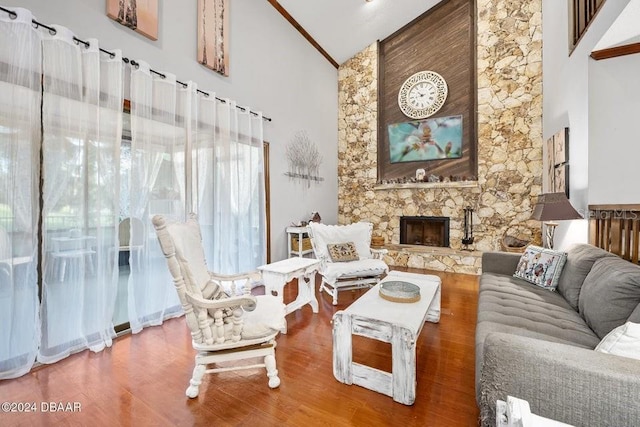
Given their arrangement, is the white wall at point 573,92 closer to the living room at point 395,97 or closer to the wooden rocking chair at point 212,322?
the living room at point 395,97

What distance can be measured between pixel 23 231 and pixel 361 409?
2446mm

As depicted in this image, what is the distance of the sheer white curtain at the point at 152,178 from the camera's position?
2.47 meters

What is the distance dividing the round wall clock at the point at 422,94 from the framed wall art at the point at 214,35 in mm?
3586

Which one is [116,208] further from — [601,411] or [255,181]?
[601,411]

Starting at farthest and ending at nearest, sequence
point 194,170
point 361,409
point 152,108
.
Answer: point 194,170
point 152,108
point 361,409

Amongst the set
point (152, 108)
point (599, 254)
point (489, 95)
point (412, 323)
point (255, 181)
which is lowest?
point (412, 323)

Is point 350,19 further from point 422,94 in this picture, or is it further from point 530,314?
point 530,314

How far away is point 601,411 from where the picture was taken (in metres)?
0.85

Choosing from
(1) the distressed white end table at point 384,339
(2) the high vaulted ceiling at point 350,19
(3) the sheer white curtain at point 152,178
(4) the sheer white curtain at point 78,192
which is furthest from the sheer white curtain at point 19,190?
(2) the high vaulted ceiling at point 350,19

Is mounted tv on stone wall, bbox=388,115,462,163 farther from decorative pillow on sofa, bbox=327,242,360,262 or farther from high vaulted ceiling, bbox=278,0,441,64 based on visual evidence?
decorative pillow on sofa, bbox=327,242,360,262

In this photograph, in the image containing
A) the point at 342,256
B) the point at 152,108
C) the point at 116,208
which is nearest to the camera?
the point at 116,208

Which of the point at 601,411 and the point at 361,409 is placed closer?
the point at 601,411

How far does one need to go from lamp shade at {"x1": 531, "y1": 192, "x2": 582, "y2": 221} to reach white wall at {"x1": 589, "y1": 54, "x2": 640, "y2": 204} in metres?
0.35

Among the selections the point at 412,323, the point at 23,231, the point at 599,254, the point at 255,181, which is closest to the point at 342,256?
the point at 255,181
